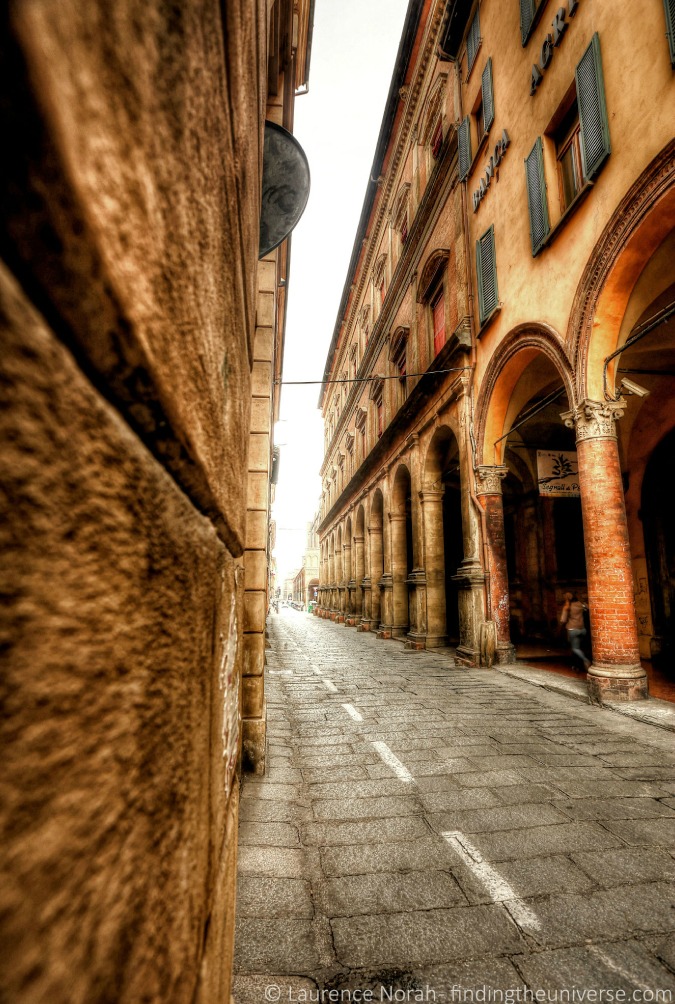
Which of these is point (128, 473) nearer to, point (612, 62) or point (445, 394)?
point (612, 62)

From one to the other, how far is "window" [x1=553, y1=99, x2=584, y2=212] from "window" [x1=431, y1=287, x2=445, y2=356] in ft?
13.2

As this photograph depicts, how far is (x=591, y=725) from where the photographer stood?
4.66 metres

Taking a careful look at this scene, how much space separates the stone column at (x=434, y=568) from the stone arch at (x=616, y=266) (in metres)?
5.25

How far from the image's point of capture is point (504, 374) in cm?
823

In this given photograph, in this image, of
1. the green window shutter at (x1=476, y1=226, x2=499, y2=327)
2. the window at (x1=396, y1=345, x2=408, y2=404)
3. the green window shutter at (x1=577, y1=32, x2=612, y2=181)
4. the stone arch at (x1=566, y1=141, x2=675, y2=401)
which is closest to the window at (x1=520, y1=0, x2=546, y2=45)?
the green window shutter at (x1=577, y1=32, x2=612, y2=181)

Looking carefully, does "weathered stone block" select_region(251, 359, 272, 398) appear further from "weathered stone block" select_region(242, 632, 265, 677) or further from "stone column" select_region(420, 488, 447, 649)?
"stone column" select_region(420, 488, 447, 649)

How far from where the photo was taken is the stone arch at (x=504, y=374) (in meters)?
6.85

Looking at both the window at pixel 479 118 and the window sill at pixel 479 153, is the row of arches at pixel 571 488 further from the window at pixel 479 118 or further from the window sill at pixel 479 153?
the window at pixel 479 118

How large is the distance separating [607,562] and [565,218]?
442cm

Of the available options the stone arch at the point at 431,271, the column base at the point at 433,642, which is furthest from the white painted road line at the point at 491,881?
the stone arch at the point at 431,271

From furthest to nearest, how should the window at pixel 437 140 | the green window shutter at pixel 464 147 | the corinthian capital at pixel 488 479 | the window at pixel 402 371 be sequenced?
the window at pixel 402 371, the window at pixel 437 140, the green window shutter at pixel 464 147, the corinthian capital at pixel 488 479

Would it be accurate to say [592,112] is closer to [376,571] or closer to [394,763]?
[394,763]

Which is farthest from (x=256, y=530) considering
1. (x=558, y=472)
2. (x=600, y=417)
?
(x=558, y=472)

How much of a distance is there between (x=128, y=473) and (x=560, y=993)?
215cm
